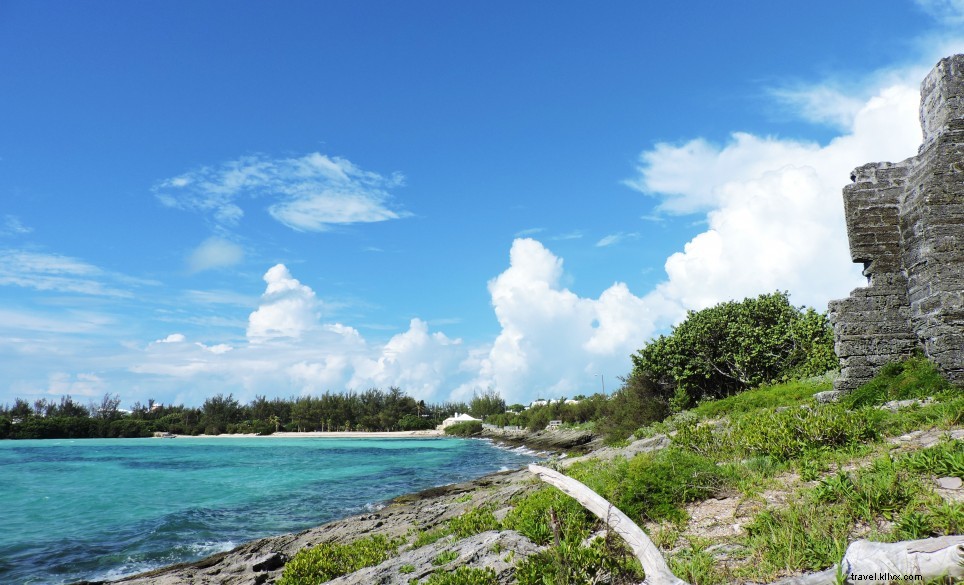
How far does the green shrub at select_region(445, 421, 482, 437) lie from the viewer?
266ft

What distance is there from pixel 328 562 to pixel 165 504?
60.8 ft

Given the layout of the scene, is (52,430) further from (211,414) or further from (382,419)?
(382,419)

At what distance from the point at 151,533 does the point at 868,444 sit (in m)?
19.0

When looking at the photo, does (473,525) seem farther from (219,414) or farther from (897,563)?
(219,414)

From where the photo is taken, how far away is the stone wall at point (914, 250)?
1068 centimetres

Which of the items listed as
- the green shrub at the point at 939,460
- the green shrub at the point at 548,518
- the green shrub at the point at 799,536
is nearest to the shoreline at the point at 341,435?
the green shrub at the point at 548,518

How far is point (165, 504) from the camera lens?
2216 centimetres

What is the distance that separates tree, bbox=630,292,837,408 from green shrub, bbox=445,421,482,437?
183ft

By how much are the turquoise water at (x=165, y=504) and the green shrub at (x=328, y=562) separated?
787 centimetres

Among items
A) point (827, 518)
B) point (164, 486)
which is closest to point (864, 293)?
point (827, 518)

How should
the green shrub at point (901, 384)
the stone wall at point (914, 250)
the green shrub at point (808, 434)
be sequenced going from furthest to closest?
the stone wall at point (914, 250), the green shrub at point (901, 384), the green shrub at point (808, 434)

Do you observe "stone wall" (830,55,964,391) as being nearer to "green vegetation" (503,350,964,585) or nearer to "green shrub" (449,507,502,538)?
"green vegetation" (503,350,964,585)

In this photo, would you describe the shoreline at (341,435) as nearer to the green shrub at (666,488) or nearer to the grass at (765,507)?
the grass at (765,507)

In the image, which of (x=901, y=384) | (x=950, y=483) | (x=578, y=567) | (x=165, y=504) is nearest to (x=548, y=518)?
(x=578, y=567)
